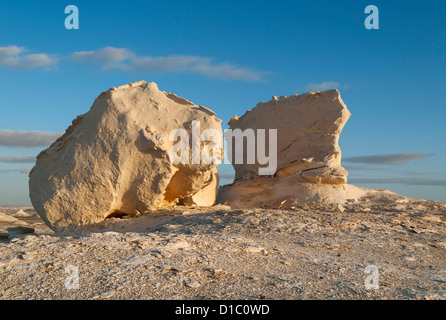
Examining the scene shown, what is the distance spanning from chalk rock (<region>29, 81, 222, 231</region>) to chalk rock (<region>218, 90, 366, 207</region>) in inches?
104

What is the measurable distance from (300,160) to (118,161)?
15.3 feet

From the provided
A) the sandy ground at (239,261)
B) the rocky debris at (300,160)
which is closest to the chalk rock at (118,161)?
the sandy ground at (239,261)

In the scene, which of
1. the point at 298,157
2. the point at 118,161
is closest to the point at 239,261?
the point at 118,161

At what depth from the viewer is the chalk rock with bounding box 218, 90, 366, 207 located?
917 cm

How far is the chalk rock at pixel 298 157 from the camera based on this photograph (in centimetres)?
917

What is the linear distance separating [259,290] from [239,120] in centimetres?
839

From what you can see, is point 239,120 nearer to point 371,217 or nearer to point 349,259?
point 371,217

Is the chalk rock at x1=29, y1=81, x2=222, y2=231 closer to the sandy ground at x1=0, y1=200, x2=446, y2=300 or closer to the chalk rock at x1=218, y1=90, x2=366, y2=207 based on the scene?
the sandy ground at x1=0, y1=200, x2=446, y2=300

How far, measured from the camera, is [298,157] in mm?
9836

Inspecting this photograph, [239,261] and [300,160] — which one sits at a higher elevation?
[300,160]

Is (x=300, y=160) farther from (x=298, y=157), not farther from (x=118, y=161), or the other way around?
(x=118, y=161)

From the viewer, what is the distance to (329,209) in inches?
322

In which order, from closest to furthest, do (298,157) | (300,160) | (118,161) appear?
(118,161)
(300,160)
(298,157)

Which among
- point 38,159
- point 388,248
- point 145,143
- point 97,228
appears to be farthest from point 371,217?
point 38,159
